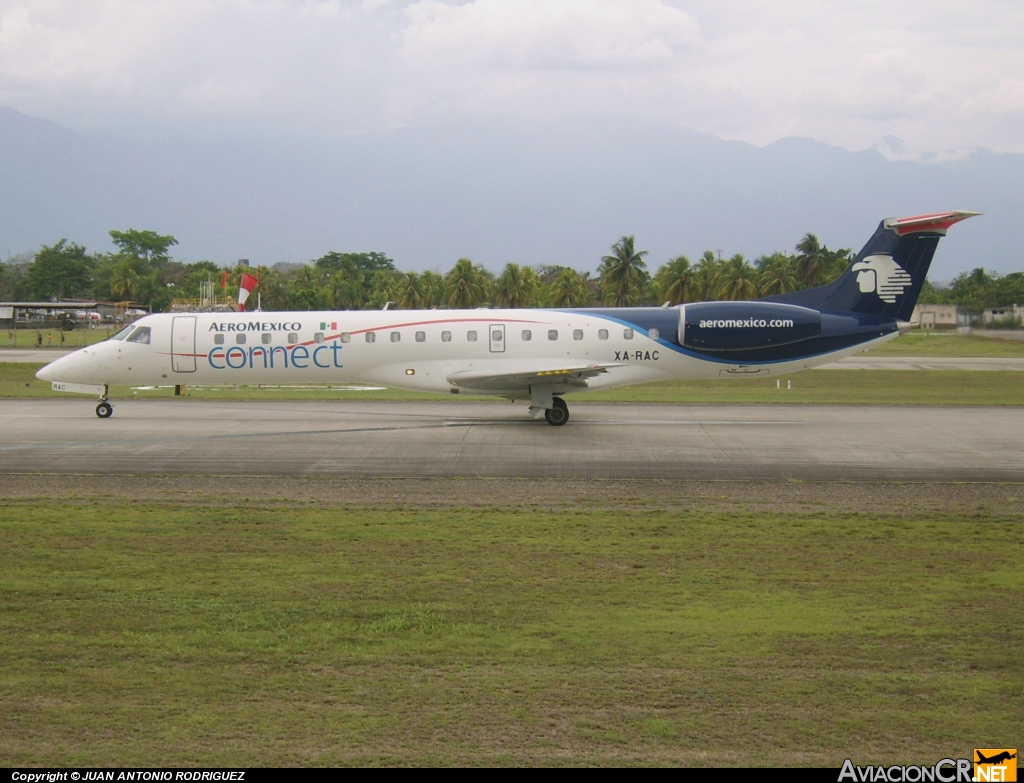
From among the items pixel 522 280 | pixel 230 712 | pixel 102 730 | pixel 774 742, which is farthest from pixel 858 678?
pixel 522 280

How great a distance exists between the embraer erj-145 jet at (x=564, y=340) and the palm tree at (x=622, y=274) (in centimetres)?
5954

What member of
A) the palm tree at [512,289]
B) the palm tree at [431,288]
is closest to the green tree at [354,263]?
the palm tree at [431,288]

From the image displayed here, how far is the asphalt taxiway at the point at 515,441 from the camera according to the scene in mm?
18594

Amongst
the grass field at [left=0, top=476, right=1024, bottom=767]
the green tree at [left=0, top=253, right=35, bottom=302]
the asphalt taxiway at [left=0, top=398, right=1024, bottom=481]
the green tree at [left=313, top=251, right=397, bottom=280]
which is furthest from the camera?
the green tree at [left=313, top=251, right=397, bottom=280]

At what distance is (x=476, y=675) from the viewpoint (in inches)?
326

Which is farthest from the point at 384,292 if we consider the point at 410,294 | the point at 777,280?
the point at 777,280

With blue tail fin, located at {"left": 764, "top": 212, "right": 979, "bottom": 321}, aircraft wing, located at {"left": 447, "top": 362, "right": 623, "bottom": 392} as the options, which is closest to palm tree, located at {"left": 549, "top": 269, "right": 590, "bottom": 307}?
blue tail fin, located at {"left": 764, "top": 212, "right": 979, "bottom": 321}

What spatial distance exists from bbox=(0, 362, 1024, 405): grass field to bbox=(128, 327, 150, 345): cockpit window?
5.09 metres

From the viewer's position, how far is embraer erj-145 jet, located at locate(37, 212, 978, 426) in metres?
25.0

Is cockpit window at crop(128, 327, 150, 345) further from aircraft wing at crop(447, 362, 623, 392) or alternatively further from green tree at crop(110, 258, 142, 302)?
green tree at crop(110, 258, 142, 302)

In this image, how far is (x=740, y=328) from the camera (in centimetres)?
2497

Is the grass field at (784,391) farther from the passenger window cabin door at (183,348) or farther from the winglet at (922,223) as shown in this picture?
Answer: the winglet at (922,223)

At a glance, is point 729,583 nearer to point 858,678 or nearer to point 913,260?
point 858,678

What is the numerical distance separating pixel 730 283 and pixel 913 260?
5622cm
